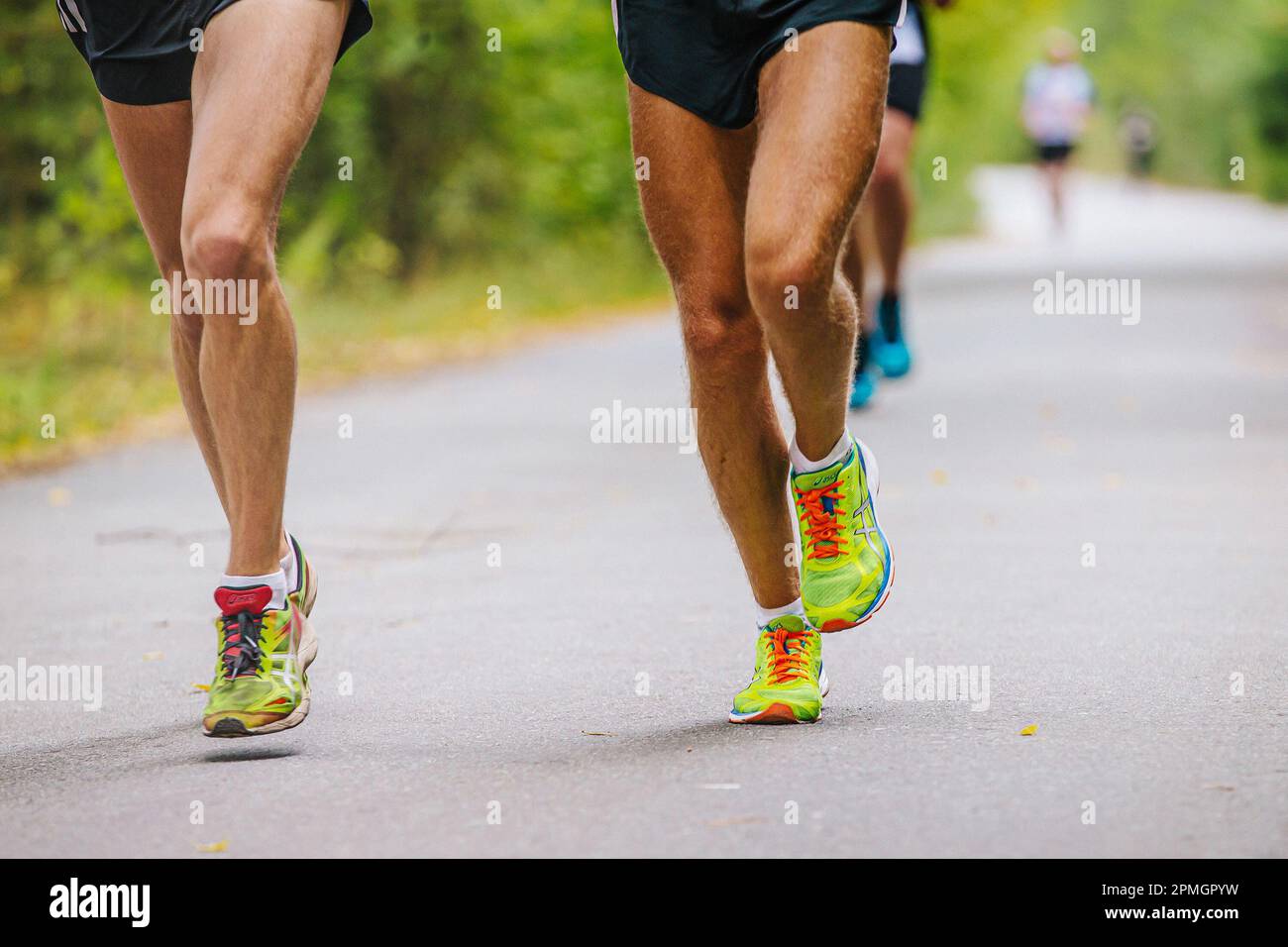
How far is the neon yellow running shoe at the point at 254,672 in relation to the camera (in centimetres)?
370

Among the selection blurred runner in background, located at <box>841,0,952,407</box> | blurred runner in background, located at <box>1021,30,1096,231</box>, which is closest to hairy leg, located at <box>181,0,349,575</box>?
blurred runner in background, located at <box>841,0,952,407</box>

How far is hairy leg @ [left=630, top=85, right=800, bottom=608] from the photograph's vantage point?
3.75m

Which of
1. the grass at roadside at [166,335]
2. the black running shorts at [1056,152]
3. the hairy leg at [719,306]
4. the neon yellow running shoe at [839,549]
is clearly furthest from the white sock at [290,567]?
the black running shorts at [1056,152]

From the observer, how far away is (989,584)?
17.6ft

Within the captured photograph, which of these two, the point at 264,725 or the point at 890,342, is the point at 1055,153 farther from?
the point at 264,725

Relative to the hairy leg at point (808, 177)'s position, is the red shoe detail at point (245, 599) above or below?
below

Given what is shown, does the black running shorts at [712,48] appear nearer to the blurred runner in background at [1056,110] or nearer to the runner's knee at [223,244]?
the runner's knee at [223,244]

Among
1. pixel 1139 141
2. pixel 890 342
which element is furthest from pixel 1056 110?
pixel 1139 141

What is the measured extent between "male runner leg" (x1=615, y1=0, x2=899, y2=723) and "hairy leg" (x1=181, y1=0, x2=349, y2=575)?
57 centimetres

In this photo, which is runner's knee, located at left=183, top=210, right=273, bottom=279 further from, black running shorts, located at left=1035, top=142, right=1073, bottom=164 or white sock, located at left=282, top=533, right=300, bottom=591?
black running shorts, located at left=1035, top=142, right=1073, bottom=164

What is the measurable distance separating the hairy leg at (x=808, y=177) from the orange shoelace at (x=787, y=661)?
0.42m
